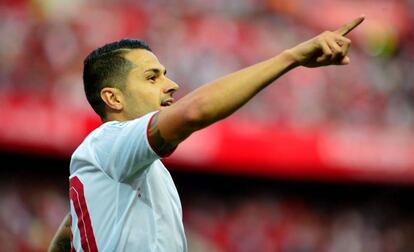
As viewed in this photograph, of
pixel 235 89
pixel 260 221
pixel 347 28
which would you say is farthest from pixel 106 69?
pixel 260 221

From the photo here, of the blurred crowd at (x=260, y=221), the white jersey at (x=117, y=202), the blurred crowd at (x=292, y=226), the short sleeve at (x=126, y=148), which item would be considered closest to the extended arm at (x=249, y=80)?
the short sleeve at (x=126, y=148)

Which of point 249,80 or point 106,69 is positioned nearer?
point 249,80

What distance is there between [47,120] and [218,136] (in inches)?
82.4

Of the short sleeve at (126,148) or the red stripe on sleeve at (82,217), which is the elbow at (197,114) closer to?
the short sleeve at (126,148)

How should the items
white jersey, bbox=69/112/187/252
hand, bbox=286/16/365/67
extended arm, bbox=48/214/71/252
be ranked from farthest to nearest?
1. extended arm, bbox=48/214/71/252
2. white jersey, bbox=69/112/187/252
3. hand, bbox=286/16/365/67

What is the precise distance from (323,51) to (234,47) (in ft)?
29.8

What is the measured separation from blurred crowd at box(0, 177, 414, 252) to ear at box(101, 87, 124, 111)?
716 centimetres

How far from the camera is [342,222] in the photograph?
44.9ft

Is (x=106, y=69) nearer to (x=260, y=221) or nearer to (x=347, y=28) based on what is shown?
(x=347, y=28)

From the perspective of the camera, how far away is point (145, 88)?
3.55 metres

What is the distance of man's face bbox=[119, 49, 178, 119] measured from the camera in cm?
353

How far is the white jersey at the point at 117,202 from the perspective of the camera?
3.27 metres

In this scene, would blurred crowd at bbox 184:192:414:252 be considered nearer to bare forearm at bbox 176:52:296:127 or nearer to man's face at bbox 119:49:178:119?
man's face at bbox 119:49:178:119

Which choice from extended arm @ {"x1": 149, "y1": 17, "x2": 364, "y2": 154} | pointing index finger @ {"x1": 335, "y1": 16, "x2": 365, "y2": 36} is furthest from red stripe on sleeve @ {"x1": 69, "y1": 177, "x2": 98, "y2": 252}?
pointing index finger @ {"x1": 335, "y1": 16, "x2": 365, "y2": 36}
